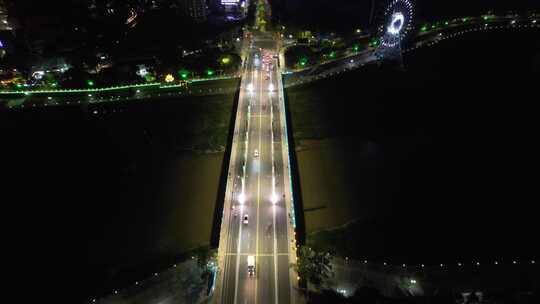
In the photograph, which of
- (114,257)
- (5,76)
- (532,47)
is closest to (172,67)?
(5,76)

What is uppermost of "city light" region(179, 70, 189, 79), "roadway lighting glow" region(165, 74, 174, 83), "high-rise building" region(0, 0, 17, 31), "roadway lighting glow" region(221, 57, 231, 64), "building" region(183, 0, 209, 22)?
"building" region(183, 0, 209, 22)

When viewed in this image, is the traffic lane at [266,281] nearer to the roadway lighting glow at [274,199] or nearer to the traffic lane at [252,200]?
the traffic lane at [252,200]

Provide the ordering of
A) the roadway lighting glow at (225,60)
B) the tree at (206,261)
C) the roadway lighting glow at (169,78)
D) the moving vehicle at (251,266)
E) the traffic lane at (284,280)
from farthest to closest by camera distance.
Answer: the roadway lighting glow at (225,60)
the roadway lighting glow at (169,78)
the tree at (206,261)
the moving vehicle at (251,266)
the traffic lane at (284,280)

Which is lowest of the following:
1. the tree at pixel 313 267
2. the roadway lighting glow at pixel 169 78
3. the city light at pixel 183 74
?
the tree at pixel 313 267

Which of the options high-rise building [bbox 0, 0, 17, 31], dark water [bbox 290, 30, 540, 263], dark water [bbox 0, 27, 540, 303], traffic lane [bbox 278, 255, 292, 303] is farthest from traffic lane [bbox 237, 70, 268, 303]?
high-rise building [bbox 0, 0, 17, 31]

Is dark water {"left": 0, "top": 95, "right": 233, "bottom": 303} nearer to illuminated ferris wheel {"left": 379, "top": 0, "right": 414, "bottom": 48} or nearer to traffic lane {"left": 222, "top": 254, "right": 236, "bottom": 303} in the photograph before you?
traffic lane {"left": 222, "top": 254, "right": 236, "bottom": 303}

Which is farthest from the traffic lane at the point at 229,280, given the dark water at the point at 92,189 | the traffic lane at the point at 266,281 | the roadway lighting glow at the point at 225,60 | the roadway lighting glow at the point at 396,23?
the roadway lighting glow at the point at 396,23
